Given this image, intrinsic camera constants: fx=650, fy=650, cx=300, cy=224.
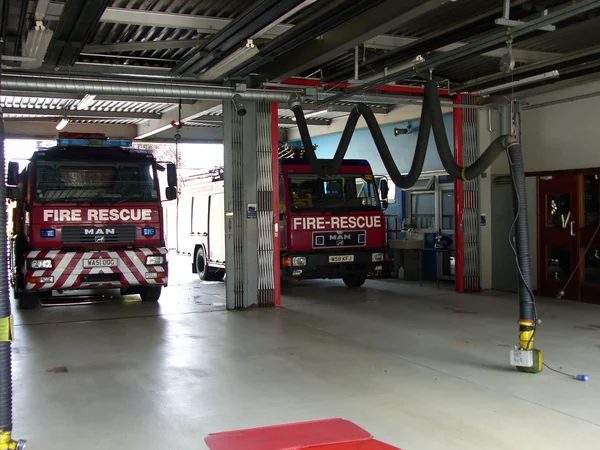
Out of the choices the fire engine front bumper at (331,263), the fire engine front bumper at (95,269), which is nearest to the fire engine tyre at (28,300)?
the fire engine front bumper at (95,269)

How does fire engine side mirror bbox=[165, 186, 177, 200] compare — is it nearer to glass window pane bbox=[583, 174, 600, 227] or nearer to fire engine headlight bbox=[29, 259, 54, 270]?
fire engine headlight bbox=[29, 259, 54, 270]

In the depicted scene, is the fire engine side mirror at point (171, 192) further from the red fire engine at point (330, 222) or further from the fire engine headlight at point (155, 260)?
the red fire engine at point (330, 222)

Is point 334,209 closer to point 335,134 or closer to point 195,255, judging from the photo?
point 195,255

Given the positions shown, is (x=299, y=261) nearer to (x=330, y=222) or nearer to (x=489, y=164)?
(x=330, y=222)

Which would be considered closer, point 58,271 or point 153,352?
point 153,352

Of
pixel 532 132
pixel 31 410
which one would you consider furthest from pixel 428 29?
pixel 31 410

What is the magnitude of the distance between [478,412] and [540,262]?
6844 millimetres

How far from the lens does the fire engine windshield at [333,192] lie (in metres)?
11.7

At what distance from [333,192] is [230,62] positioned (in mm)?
4060

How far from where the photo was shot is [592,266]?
10.3m

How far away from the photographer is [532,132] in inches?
452

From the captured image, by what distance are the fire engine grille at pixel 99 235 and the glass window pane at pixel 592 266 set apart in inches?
281

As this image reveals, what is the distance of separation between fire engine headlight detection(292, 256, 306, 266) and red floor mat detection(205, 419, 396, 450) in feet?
22.9

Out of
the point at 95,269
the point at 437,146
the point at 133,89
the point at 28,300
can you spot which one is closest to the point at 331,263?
the point at 95,269
